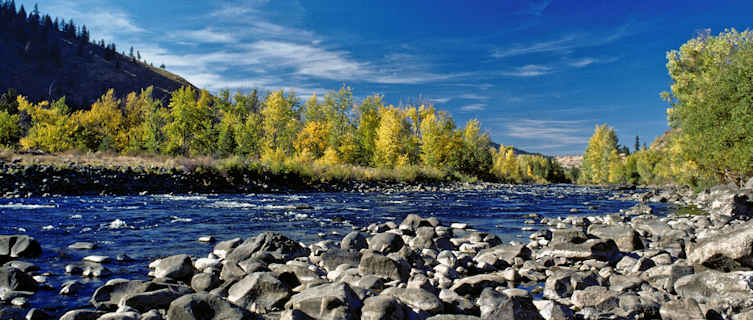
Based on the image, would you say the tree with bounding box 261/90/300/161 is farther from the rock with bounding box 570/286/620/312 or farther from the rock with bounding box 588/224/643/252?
the rock with bounding box 570/286/620/312

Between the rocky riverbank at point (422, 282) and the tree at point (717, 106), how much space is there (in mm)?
17089

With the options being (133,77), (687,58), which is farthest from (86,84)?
(687,58)

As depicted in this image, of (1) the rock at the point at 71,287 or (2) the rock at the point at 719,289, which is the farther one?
(1) the rock at the point at 71,287

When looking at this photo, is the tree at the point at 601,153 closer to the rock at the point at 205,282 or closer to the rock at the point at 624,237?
the rock at the point at 624,237

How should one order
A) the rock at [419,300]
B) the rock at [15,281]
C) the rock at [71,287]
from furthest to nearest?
the rock at [71,287] → the rock at [15,281] → the rock at [419,300]

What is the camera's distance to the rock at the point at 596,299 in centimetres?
433

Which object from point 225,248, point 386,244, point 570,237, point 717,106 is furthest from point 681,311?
point 717,106

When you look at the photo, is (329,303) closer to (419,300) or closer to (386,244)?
(419,300)

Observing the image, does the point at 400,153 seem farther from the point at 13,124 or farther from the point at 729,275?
the point at 729,275

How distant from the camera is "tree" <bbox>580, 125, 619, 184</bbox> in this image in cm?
8238

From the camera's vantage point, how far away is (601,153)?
85.8 metres

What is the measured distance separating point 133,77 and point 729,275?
174 metres

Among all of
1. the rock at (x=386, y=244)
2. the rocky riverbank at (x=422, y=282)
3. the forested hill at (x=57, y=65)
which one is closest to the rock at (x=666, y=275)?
the rocky riverbank at (x=422, y=282)

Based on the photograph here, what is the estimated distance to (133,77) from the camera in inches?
5866
